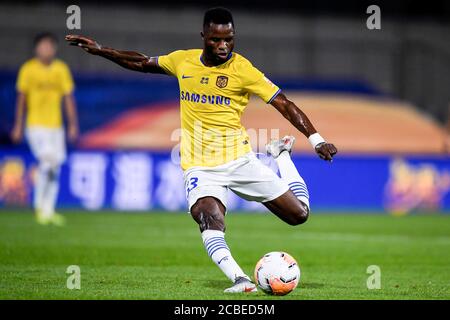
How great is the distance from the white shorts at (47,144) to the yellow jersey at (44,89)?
11 centimetres

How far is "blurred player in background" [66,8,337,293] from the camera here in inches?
324

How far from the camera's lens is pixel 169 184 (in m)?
19.4

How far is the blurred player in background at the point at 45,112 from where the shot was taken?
628 inches

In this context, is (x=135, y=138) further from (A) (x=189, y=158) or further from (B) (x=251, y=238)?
(A) (x=189, y=158)

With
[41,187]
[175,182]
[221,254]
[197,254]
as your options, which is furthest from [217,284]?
[175,182]

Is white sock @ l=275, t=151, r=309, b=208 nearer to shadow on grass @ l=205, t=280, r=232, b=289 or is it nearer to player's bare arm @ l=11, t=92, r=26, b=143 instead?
shadow on grass @ l=205, t=280, r=232, b=289

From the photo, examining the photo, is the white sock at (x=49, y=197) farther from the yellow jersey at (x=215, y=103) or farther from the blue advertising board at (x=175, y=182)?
the yellow jersey at (x=215, y=103)

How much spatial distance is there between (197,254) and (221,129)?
3624 mm

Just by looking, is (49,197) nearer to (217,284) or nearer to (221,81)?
(217,284)

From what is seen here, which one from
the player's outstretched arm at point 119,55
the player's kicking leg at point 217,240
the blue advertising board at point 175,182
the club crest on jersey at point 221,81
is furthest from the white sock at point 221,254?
the blue advertising board at point 175,182

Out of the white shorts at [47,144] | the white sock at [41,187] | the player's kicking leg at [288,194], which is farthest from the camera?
the white shorts at [47,144]

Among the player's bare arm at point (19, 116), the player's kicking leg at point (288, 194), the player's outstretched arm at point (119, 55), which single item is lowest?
the player's kicking leg at point (288, 194)

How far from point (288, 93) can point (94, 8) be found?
18.6 feet

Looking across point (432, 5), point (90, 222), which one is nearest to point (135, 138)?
point (90, 222)
